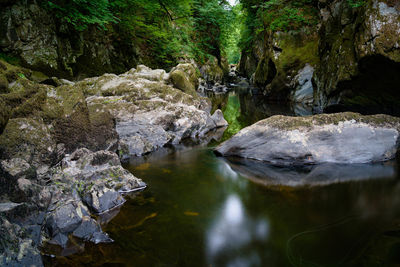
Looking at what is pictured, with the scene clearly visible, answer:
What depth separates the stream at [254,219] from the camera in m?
2.33

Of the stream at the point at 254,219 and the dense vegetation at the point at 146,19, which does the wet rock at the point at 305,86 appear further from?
the stream at the point at 254,219

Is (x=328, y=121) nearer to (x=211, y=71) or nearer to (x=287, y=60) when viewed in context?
(x=287, y=60)

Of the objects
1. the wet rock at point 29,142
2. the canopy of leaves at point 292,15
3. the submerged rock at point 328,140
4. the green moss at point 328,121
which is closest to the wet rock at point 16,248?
the wet rock at point 29,142

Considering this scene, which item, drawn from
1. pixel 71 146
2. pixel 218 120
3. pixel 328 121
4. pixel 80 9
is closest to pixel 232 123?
pixel 218 120

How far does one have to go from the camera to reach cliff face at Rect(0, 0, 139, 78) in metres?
6.94

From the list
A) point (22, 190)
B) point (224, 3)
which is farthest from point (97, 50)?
point (224, 3)

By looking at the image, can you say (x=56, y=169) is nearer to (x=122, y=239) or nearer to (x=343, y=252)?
(x=122, y=239)

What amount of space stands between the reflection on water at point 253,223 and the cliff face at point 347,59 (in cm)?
371

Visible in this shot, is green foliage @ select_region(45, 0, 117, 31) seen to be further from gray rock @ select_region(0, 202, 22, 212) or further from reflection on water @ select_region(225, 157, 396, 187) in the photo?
gray rock @ select_region(0, 202, 22, 212)

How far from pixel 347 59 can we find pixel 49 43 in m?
9.46

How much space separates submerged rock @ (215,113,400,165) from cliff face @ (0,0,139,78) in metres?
6.85

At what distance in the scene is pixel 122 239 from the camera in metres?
2.59

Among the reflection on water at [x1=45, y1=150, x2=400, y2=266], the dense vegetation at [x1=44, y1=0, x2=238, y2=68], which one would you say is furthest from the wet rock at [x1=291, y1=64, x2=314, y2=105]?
the reflection on water at [x1=45, y1=150, x2=400, y2=266]

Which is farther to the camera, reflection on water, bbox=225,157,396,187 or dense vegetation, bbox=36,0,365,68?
dense vegetation, bbox=36,0,365,68
